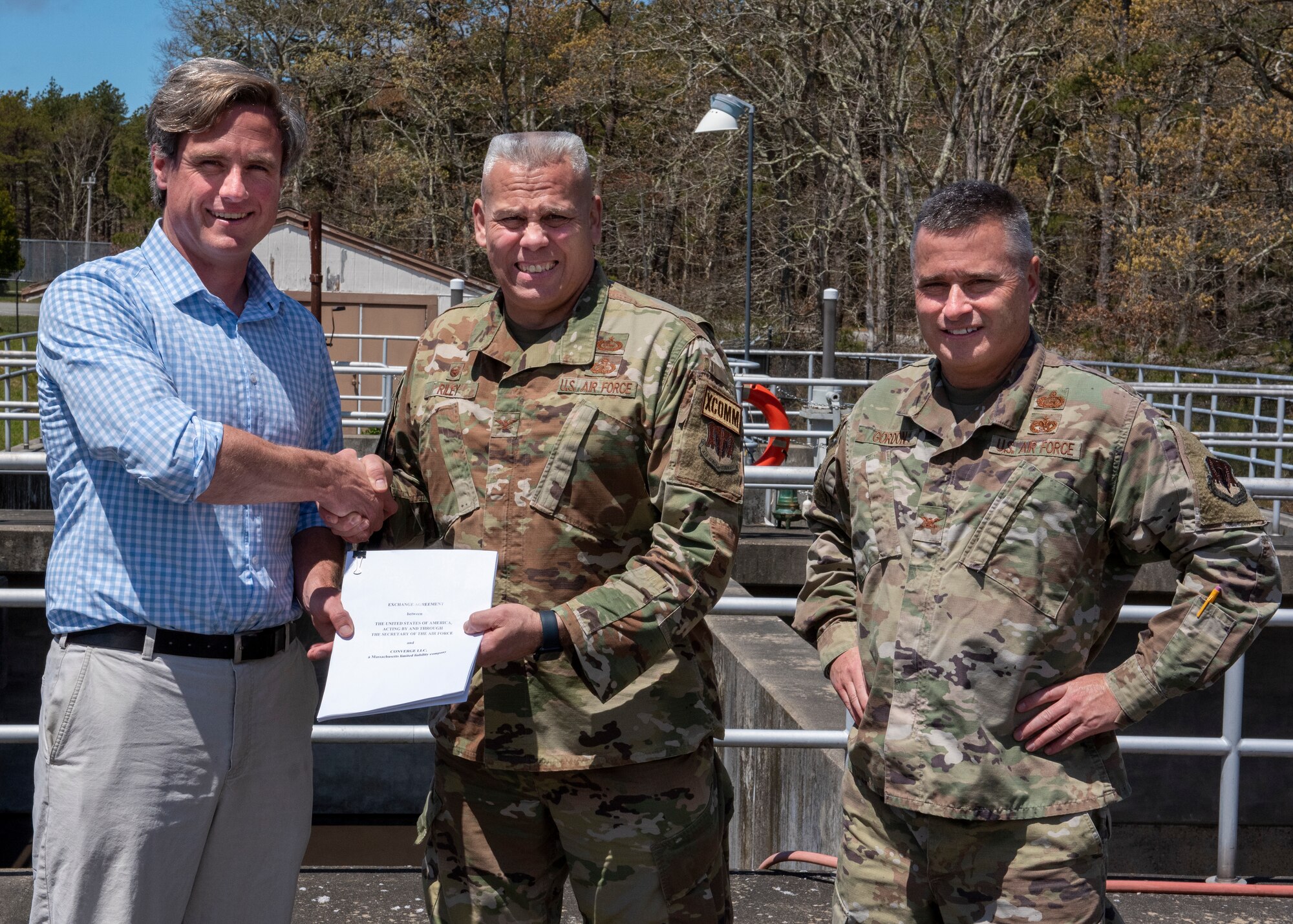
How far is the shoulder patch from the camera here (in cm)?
233

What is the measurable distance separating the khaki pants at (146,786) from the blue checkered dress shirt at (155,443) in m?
0.10

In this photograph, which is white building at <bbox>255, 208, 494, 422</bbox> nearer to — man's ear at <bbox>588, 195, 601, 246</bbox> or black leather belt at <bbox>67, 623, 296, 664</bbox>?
man's ear at <bbox>588, 195, 601, 246</bbox>

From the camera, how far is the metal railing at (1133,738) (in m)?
3.79

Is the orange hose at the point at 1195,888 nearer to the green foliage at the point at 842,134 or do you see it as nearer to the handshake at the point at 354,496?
the handshake at the point at 354,496

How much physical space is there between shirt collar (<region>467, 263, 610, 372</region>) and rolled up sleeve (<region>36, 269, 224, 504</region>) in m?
0.59

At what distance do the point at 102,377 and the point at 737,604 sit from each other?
2.09 meters

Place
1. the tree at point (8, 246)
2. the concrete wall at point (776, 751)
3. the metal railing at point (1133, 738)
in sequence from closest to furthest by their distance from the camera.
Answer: the metal railing at point (1133, 738) → the concrete wall at point (776, 751) → the tree at point (8, 246)

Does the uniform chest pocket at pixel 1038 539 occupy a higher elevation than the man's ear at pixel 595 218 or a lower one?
lower

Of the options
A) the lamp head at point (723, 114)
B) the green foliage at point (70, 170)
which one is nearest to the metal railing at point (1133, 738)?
the lamp head at point (723, 114)

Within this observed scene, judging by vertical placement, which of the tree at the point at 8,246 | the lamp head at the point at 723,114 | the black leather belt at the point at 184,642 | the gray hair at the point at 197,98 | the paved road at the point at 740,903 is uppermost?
the tree at the point at 8,246

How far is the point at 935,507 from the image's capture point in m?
A: 2.46

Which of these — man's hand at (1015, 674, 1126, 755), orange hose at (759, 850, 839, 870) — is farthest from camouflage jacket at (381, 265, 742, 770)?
orange hose at (759, 850, 839, 870)

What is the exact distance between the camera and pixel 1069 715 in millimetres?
2334

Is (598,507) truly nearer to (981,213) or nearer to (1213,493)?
(981,213)
